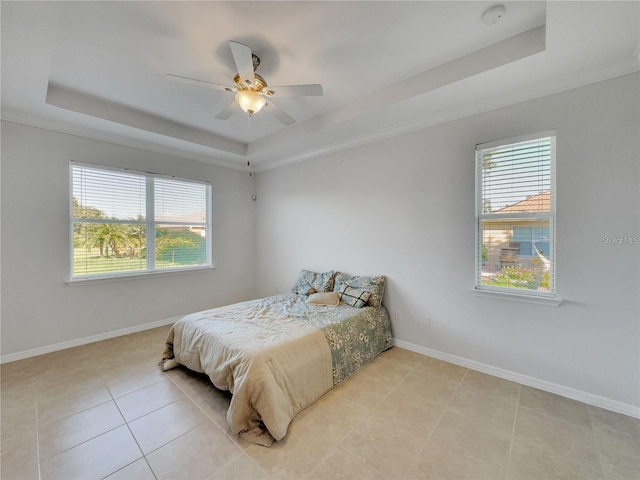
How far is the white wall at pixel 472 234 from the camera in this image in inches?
79.4

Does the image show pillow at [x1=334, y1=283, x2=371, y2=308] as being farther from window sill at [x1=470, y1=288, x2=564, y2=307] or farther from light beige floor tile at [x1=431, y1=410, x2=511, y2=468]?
light beige floor tile at [x1=431, y1=410, x2=511, y2=468]

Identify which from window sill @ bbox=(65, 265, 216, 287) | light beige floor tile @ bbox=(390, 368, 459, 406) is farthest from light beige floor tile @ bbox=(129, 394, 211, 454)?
window sill @ bbox=(65, 265, 216, 287)

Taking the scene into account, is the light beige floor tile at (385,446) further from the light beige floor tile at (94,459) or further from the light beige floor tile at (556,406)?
the light beige floor tile at (94,459)

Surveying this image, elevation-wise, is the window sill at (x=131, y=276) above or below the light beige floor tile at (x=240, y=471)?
above

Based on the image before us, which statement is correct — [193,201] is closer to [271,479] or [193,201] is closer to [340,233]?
[340,233]

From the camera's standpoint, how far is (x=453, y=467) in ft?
5.05

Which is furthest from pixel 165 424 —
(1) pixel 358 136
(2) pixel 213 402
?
(1) pixel 358 136

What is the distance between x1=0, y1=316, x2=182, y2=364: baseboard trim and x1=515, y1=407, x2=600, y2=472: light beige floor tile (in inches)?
166

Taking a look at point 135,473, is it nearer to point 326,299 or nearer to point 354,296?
point 326,299

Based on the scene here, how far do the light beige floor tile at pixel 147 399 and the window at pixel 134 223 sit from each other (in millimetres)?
1863

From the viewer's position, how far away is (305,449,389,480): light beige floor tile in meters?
1.47

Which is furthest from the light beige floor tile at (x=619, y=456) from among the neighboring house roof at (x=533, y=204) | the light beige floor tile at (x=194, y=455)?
Result: the light beige floor tile at (x=194, y=455)

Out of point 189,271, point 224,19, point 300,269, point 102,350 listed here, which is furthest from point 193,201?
point 224,19

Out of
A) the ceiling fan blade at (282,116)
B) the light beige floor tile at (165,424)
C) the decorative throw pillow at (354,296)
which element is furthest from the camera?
the decorative throw pillow at (354,296)
